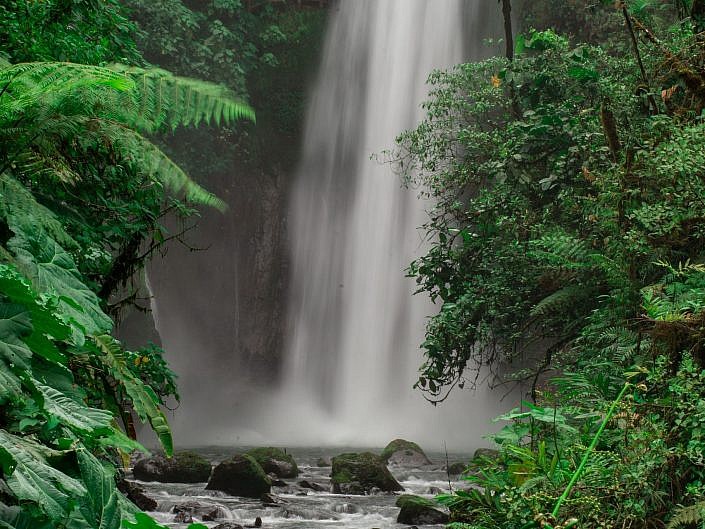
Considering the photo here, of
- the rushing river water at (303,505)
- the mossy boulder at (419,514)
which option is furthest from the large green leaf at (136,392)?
the mossy boulder at (419,514)

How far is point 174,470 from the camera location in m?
12.7

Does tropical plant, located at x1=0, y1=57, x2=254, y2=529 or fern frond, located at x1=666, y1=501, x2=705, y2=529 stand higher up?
tropical plant, located at x1=0, y1=57, x2=254, y2=529

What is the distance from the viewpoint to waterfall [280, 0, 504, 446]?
22094 millimetres

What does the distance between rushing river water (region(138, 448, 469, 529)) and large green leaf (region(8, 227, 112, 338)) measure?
23.9ft

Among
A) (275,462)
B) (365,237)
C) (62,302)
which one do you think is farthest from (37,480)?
(365,237)

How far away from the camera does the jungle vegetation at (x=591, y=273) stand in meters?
3.90

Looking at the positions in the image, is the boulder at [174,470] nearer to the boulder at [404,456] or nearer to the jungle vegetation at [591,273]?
the boulder at [404,456]

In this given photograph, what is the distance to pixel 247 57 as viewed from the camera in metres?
22.2

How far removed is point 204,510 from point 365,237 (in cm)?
1347

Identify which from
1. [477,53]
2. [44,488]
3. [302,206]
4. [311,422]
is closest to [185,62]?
[302,206]

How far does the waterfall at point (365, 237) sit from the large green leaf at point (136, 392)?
18.1m

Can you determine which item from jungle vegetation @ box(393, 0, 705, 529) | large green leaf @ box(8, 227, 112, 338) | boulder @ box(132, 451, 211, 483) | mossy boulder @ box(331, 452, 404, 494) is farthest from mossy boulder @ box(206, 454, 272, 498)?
large green leaf @ box(8, 227, 112, 338)

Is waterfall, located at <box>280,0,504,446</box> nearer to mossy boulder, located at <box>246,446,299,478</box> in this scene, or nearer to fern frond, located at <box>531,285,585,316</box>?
mossy boulder, located at <box>246,446,299,478</box>

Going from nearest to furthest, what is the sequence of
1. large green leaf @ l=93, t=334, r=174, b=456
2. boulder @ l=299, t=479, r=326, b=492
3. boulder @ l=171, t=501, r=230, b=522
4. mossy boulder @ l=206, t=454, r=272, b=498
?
large green leaf @ l=93, t=334, r=174, b=456, boulder @ l=171, t=501, r=230, b=522, mossy boulder @ l=206, t=454, r=272, b=498, boulder @ l=299, t=479, r=326, b=492
